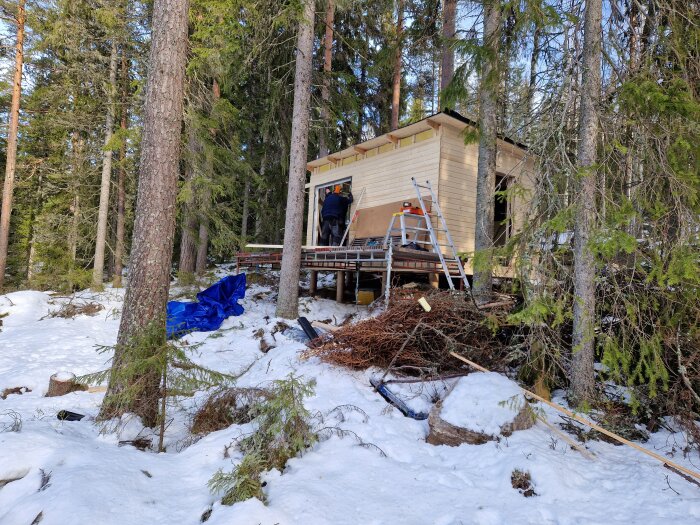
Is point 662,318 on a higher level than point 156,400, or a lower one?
higher

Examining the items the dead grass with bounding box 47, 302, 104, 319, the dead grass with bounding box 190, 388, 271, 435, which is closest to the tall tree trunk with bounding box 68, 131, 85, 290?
the dead grass with bounding box 47, 302, 104, 319

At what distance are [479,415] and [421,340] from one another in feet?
4.95

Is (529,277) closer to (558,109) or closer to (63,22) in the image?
(558,109)

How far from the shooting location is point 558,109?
4.09 m

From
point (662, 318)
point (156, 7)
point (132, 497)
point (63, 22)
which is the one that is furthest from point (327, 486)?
point (63, 22)

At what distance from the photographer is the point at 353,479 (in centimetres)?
267

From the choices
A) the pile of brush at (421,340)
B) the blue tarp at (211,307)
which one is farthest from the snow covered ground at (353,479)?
the blue tarp at (211,307)

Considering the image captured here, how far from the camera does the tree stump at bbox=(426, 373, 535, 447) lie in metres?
3.17

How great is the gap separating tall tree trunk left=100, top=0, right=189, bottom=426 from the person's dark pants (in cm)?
702

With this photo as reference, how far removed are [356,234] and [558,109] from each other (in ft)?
23.9

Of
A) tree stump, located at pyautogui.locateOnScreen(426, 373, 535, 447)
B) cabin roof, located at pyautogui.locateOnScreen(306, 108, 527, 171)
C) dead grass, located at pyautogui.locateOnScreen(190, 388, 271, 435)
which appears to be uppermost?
cabin roof, located at pyautogui.locateOnScreen(306, 108, 527, 171)

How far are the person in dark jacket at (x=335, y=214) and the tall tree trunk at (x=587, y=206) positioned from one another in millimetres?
7316

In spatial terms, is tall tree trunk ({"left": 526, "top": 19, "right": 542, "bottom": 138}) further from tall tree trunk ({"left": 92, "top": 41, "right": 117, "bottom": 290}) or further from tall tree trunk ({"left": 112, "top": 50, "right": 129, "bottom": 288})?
tall tree trunk ({"left": 92, "top": 41, "right": 117, "bottom": 290})

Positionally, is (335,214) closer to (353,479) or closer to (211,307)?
(211,307)
